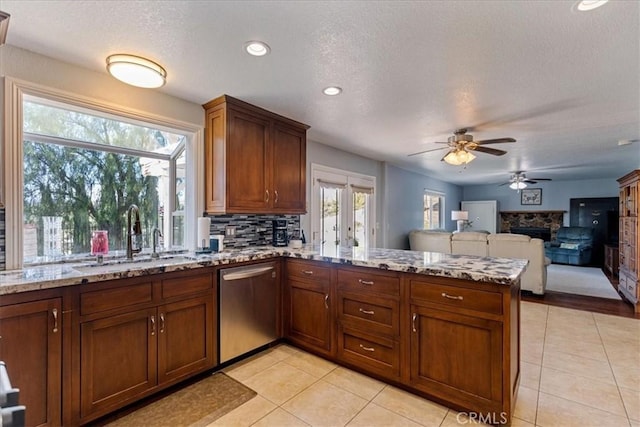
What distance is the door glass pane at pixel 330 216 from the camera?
4555 millimetres

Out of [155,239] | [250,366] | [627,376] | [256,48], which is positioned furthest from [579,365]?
[155,239]

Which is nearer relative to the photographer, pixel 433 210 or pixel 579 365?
pixel 579 365

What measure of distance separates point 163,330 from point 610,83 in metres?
3.85

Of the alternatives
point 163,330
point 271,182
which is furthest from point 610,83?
point 163,330

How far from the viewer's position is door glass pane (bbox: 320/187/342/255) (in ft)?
14.9

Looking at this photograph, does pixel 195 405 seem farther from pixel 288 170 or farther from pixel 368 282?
pixel 288 170

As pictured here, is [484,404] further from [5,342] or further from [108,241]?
[108,241]

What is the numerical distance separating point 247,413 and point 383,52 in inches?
98.3

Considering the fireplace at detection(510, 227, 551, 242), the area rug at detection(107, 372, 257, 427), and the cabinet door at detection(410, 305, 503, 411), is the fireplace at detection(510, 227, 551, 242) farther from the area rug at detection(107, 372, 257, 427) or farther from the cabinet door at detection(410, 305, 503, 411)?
the area rug at detection(107, 372, 257, 427)

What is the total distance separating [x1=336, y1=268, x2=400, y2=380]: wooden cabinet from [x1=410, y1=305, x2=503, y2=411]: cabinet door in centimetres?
16

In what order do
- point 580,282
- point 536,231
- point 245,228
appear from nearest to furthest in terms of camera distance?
point 245,228
point 580,282
point 536,231

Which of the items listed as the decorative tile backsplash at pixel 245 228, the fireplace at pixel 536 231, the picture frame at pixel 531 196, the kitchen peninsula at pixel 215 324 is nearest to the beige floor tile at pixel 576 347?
the kitchen peninsula at pixel 215 324

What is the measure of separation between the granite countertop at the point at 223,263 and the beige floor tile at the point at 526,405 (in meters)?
0.91

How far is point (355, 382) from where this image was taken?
229 centimetres
